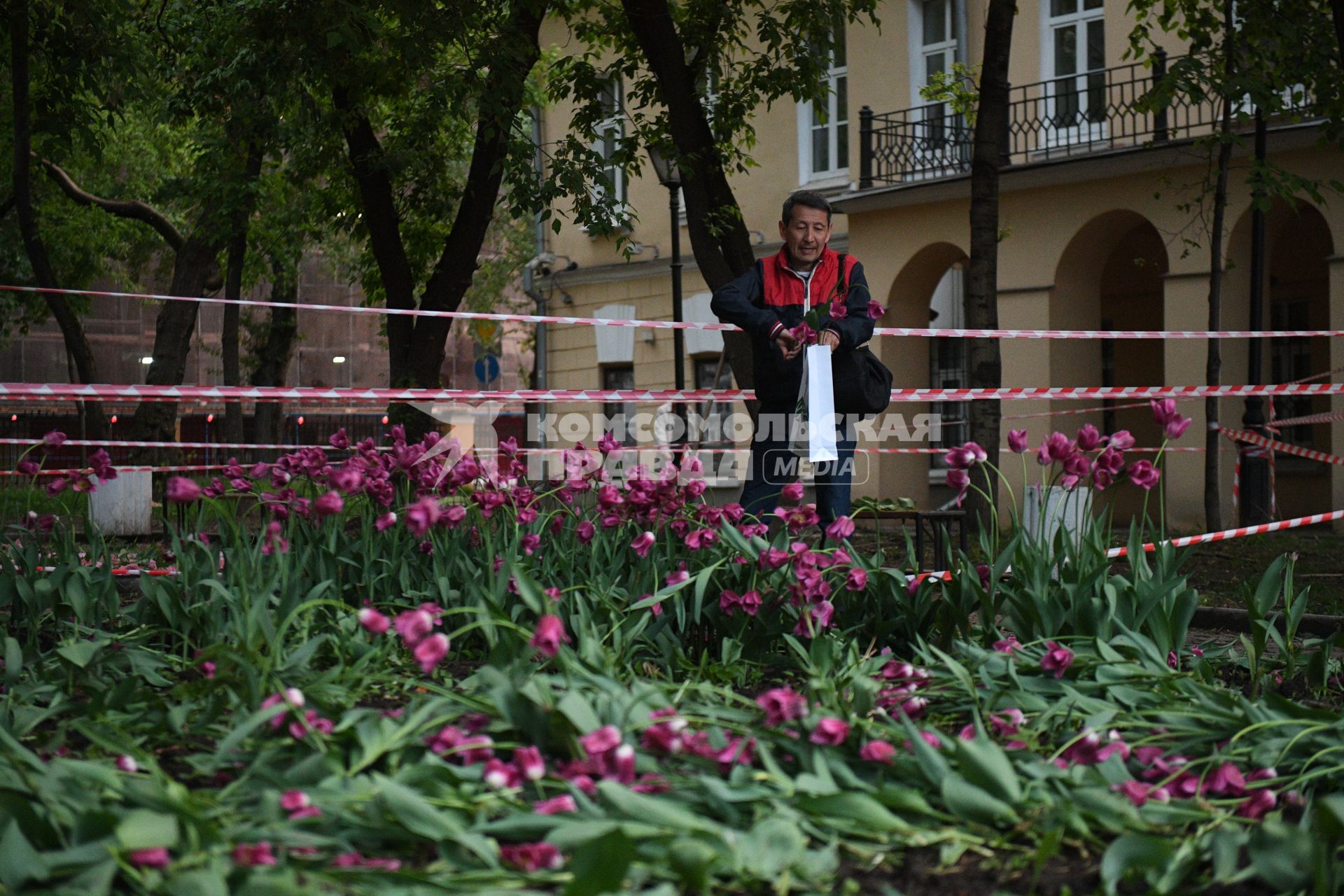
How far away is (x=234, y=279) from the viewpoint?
19047 millimetres

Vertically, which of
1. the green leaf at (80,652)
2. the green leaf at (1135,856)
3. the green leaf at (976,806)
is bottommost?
the green leaf at (1135,856)

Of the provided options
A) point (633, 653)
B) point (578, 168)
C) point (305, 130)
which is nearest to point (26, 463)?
point (633, 653)

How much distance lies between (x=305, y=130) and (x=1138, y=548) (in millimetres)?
10962

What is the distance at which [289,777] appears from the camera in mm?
2594

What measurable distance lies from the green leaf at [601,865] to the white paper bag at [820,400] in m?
3.64

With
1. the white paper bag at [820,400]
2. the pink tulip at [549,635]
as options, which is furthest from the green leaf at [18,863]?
the white paper bag at [820,400]

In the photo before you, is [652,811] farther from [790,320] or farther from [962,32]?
[962,32]

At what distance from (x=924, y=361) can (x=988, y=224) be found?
37.5ft

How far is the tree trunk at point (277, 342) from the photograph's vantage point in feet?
84.3

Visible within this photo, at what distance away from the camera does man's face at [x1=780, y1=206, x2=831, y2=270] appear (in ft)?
20.0

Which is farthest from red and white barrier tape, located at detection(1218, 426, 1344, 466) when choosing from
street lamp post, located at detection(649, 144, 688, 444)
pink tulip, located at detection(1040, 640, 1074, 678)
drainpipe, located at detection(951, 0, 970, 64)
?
pink tulip, located at detection(1040, 640, 1074, 678)

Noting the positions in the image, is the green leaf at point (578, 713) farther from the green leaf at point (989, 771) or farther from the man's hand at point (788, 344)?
the man's hand at point (788, 344)

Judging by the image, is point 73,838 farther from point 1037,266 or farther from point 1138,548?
point 1037,266

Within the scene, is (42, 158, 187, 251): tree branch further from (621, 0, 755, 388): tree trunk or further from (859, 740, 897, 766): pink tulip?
(859, 740, 897, 766): pink tulip
